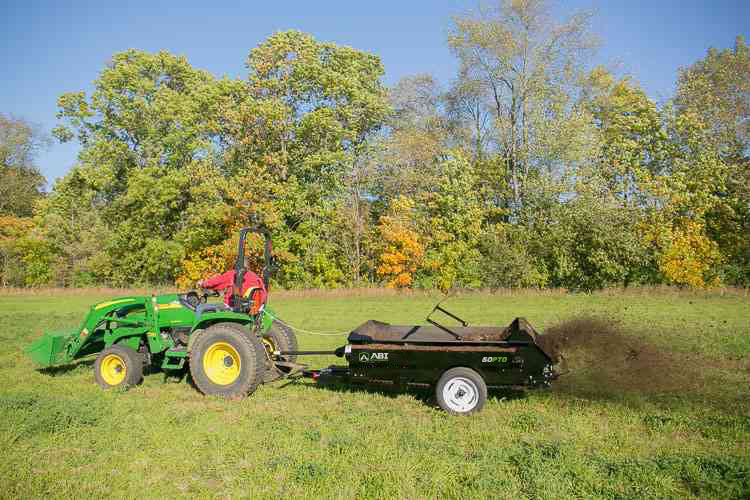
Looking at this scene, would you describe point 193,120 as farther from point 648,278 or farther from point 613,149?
point 648,278

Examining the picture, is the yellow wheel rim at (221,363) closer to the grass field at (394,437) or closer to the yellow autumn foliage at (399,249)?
the grass field at (394,437)

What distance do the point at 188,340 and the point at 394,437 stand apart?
4.11 m

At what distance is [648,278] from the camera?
3181cm

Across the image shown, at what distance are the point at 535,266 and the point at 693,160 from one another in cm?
1079

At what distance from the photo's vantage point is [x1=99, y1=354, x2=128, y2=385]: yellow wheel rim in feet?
30.0

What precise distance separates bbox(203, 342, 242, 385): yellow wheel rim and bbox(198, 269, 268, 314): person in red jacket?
0.78m

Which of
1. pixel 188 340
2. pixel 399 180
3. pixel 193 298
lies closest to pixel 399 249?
pixel 399 180

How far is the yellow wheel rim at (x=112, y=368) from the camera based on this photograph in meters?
9.16

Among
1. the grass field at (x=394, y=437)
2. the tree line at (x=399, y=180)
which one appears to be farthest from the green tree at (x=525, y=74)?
the grass field at (x=394, y=437)

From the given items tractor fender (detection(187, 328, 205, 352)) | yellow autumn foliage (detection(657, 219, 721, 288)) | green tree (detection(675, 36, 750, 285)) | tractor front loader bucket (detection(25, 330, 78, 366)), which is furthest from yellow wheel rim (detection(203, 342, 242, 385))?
green tree (detection(675, 36, 750, 285))

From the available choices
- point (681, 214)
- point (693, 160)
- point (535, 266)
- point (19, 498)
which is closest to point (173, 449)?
point (19, 498)

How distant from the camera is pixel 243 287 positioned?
29.9ft

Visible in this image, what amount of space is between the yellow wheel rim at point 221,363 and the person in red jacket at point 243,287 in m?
0.78

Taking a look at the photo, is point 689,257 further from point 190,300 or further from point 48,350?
point 48,350
